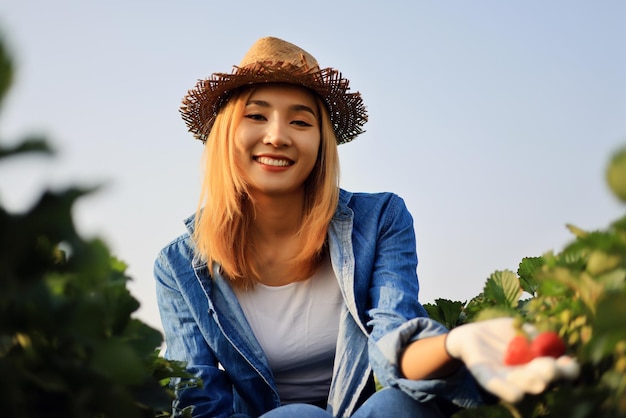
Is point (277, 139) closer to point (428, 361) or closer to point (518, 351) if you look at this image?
point (428, 361)

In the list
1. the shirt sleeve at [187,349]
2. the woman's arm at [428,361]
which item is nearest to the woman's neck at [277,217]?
the shirt sleeve at [187,349]

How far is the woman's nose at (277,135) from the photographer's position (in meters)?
3.00

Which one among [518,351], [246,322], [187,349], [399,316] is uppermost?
[518,351]

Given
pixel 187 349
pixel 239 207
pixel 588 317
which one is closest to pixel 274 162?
pixel 239 207

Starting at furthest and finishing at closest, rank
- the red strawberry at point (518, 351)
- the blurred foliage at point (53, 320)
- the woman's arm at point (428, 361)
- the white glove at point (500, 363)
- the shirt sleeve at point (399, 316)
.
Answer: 1. the shirt sleeve at point (399, 316)
2. the woman's arm at point (428, 361)
3. the red strawberry at point (518, 351)
4. the white glove at point (500, 363)
5. the blurred foliage at point (53, 320)

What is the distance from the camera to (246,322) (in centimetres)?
302

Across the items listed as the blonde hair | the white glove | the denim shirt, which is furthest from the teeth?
the white glove

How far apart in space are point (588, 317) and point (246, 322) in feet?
5.37

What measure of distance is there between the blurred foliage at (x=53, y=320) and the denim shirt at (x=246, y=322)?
1250 millimetres

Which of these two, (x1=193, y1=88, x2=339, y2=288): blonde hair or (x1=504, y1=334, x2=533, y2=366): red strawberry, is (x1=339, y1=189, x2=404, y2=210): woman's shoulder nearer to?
(x1=193, y1=88, x2=339, y2=288): blonde hair

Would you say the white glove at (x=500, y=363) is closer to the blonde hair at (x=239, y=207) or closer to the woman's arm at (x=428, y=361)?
the woman's arm at (x=428, y=361)

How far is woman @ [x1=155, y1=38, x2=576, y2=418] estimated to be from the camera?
2914mm

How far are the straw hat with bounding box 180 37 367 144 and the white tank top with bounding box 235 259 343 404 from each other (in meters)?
0.72

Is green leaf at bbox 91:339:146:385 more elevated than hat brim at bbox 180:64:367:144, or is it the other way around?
hat brim at bbox 180:64:367:144
